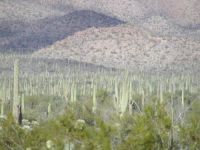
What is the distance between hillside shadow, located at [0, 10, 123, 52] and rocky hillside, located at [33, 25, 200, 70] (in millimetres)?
13046

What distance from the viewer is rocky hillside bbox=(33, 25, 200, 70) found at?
104 metres

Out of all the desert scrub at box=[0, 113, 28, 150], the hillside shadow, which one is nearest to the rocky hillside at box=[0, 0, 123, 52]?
the hillside shadow

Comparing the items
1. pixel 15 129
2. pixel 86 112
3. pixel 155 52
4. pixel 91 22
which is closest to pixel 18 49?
pixel 91 22

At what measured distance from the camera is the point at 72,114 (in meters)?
9.62

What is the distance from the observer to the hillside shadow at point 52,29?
139250mm

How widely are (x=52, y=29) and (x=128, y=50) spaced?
45691 millimetres

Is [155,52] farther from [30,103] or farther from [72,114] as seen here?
[72,114]

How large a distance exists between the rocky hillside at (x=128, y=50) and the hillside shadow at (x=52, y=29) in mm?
13046

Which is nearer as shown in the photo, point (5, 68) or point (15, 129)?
point (15, 129)

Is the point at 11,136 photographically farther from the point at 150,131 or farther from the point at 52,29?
the point at 52,29

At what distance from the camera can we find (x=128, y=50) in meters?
114

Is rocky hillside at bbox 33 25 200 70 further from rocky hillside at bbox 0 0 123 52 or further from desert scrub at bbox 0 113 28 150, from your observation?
desert scrub at bbox 0 113 28 150

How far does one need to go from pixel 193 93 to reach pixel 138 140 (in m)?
40.2

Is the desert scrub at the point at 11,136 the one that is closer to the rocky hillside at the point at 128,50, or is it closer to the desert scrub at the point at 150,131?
the desert scrub at the point at 150,131
